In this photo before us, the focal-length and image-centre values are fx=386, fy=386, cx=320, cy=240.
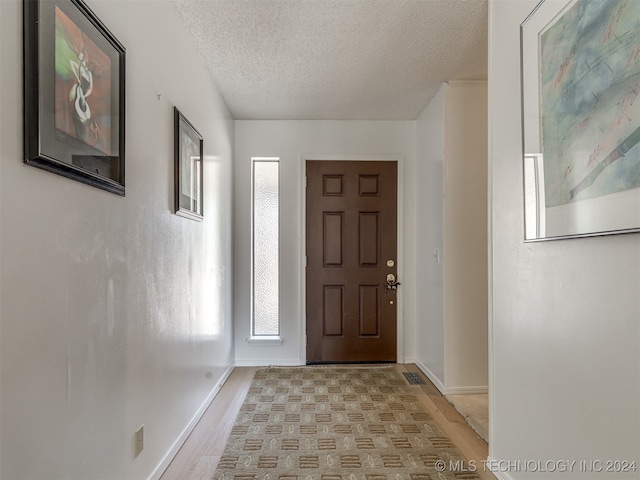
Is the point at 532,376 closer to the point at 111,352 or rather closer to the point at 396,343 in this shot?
the point at 111,352

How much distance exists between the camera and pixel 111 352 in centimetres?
143

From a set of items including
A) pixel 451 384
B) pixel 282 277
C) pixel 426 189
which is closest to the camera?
pixel 451 384

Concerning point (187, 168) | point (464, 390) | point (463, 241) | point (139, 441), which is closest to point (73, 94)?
point (187, 168)

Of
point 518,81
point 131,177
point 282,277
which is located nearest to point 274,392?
point 282,277

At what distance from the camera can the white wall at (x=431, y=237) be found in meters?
3.17

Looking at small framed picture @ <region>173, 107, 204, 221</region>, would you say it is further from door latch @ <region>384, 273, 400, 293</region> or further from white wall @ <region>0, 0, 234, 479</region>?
door latch @ <region>384, 273, 400, 293</region>

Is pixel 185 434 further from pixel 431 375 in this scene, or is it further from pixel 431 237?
pixel 431 237

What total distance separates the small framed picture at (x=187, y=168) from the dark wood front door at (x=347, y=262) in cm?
147

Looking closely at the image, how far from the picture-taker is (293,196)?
387 cm

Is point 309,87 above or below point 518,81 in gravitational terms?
above

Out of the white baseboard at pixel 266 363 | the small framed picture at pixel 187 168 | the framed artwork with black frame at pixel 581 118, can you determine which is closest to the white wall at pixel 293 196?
the white baseboard at pixel 266 363

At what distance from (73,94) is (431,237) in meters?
2.86

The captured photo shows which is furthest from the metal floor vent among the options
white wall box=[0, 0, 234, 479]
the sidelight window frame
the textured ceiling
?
the textured ceiling

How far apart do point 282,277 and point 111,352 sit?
2.46 metres
